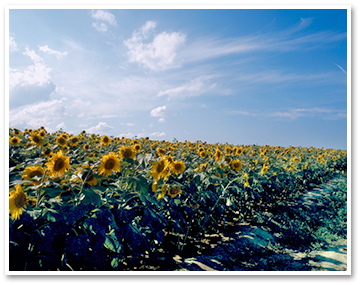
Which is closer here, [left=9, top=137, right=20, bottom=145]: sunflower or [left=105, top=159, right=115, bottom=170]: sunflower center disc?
[left=105, top=159, right=115, bottom=170]: sunflower center disc

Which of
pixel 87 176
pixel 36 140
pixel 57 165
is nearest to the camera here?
pixel 87 176

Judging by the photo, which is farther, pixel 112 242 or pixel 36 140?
pixel 36 140

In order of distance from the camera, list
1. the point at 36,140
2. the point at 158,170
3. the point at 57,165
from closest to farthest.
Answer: the point at 57,165, the point at 158,170, the point at 36,140

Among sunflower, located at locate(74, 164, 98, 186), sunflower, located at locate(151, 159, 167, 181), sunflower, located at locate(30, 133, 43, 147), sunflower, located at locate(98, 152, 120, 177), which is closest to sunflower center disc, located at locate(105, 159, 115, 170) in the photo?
sunflower, located at locate(98, 152, 120, 177)

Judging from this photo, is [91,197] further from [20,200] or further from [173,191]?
[173,191]

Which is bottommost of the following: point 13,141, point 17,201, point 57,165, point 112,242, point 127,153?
point 112,242

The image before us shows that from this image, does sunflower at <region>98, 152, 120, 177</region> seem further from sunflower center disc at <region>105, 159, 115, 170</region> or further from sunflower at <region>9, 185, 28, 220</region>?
sunflower at <region>9, 185, 28, 220</region>

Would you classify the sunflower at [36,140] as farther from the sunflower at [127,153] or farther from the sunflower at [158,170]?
the sunflower at [158,170]

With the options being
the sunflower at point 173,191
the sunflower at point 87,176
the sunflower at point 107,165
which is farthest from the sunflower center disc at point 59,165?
the sunflower at point 173,191

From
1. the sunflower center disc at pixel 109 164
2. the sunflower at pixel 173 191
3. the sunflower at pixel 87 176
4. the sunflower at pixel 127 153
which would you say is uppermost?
the sunflower at pixel 127 153

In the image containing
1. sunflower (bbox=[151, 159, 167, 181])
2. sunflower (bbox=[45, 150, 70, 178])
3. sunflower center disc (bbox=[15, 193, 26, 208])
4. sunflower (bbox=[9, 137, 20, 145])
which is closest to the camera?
sunflower center disc (bbox=[15, 193, 26, 208])

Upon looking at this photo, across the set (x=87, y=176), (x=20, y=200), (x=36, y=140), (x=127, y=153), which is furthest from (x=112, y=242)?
(x=36, y=140)
